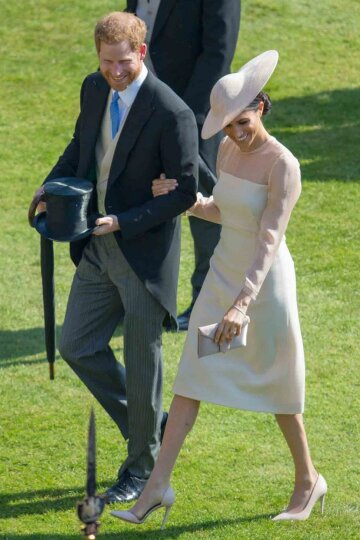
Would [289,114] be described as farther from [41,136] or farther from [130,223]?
[130,223]

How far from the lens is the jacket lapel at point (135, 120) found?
5.45m

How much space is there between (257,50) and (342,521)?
28.2 feet

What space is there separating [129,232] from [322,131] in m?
6.80

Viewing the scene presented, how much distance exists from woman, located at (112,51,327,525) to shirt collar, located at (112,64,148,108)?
1.14ft

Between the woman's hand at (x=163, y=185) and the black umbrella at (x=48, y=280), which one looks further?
the black umbrella at (x=48, y=280)

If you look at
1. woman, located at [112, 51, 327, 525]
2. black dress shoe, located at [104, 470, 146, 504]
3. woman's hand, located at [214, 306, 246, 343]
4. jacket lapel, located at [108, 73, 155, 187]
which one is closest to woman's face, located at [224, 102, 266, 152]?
woman, located at [112, 51, 327, 525]

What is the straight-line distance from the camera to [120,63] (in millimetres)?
5320

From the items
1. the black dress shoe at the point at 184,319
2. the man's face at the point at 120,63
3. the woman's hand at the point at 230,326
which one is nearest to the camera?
the woman's hand at the point at 230,326

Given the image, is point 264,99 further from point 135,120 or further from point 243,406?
point 243,406

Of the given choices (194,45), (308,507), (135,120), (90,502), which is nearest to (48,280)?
(135,120)

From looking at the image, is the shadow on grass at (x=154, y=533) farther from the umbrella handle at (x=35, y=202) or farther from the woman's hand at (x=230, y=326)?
the umbrella handle at (x=35, y=202)

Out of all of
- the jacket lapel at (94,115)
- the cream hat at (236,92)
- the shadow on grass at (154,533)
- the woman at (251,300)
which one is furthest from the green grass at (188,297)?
the cream hat at (236,92)

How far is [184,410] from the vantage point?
5.57 meters

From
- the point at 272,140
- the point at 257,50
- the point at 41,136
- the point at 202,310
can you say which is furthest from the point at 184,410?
the point at 257,50
